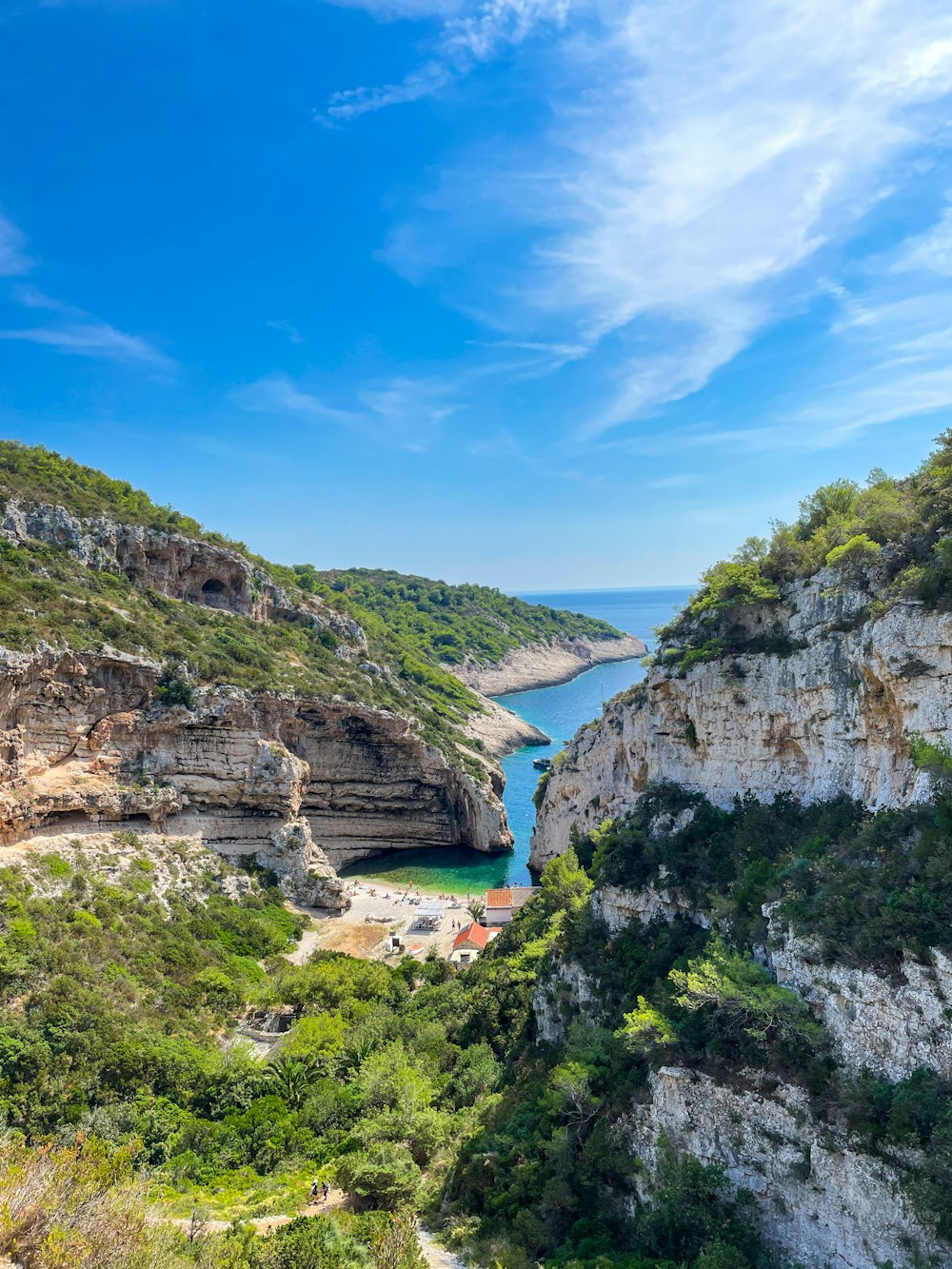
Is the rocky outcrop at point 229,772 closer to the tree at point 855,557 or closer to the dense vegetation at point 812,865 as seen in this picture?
the dense vegetation at point 812,865

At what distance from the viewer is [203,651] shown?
4466cm

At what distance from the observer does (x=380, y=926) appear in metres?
42.0

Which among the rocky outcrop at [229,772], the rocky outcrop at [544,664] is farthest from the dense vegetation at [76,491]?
the rocky outcrop at [544,664]

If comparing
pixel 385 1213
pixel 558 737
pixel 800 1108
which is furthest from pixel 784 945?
pixel 558 737

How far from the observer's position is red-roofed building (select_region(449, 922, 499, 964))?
119ft

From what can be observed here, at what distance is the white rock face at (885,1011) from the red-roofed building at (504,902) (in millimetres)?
28409

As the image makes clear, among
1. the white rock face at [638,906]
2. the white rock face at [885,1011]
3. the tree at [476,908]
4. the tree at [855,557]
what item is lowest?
the tree at [476,908]

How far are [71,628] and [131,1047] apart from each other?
23173 millimetres

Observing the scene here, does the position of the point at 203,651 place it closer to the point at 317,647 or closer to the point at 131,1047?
the point at 317,647

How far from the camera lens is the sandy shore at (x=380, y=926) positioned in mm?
38594

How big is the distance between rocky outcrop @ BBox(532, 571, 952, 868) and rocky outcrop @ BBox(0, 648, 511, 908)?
86.8 ft

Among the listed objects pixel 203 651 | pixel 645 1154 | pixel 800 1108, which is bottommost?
pixel 645 1154

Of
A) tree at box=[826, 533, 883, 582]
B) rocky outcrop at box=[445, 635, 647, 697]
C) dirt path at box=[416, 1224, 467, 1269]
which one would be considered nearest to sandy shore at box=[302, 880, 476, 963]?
dirt path at box=[416, 1224, 467, 1269]

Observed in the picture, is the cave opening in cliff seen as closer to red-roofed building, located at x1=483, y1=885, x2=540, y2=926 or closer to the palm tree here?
red-roofed building, located at x1=483, y1=885, x2=540, y2=926
